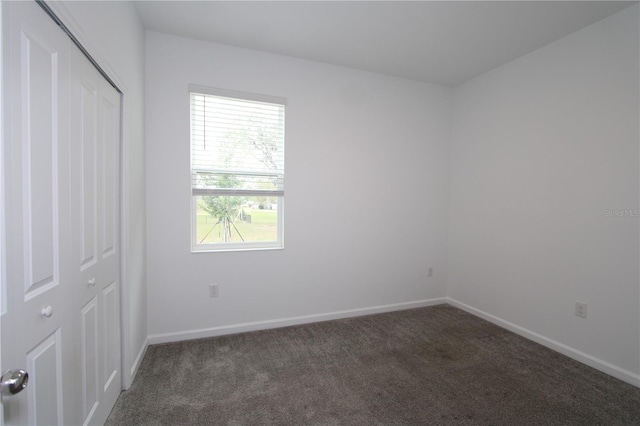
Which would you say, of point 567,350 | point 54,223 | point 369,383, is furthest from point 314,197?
point 567,350

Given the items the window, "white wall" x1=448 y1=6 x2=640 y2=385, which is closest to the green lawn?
the window

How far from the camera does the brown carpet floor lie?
1.92m

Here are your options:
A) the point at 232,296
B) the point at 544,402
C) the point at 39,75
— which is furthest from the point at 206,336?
the point at 544,402

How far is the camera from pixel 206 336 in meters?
2.94

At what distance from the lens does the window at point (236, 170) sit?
2898 mm

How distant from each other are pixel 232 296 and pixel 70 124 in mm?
2105

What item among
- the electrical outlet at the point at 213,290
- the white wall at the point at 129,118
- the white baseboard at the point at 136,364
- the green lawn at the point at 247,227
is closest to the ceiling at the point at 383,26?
the white wall at the point at 129,118

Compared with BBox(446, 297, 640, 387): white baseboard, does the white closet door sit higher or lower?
higher

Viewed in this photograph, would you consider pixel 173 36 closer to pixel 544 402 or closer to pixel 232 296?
pixel 232 296

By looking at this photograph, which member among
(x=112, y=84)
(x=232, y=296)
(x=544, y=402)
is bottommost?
(x=544, y=402)

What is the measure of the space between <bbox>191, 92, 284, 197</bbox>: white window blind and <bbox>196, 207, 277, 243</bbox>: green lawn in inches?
8.6

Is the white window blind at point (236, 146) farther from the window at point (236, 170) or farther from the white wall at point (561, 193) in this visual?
the white wall at point (561, 193)

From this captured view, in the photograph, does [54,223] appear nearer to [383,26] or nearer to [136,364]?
[136,364]

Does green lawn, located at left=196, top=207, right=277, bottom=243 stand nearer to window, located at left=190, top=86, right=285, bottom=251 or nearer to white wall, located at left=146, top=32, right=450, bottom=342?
window, located at left=190, top=86, right=285, bottom=251
